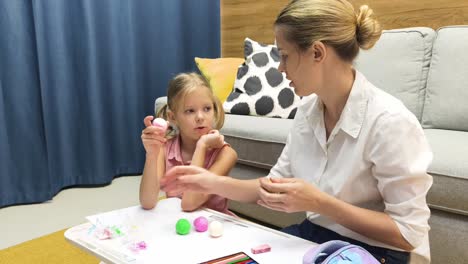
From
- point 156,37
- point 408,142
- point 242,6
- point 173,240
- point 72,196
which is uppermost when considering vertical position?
point 242,6

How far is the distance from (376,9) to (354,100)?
160cm

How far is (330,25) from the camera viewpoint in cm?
93

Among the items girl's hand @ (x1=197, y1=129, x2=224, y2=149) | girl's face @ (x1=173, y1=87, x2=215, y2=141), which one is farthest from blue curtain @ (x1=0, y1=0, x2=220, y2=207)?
girl's hand @ (x1=197, y1=129, x2=224, y2=149)

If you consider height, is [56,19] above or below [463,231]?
above

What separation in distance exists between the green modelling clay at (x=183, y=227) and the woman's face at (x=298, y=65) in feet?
1.31

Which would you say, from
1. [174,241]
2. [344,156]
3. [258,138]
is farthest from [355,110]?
[258,138]

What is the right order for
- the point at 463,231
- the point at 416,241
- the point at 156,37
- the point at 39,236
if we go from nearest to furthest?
the point at 416,241 → the point at 463,231 → the point at 39,236 → the point at 156,37

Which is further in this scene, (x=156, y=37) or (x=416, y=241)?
(x=156, y=37)

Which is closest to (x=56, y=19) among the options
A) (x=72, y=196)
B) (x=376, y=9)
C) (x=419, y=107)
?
(x=72, y=196)

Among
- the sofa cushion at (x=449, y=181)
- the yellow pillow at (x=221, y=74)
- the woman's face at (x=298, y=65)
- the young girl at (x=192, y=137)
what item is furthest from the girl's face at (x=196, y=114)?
the yellow pillow at (x=221, y=74)

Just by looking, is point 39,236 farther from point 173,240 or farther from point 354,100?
point 354,100

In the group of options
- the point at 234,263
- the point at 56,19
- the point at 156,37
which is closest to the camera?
the point at 234,263

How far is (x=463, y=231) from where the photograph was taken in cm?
135

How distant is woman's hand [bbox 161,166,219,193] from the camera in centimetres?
104
